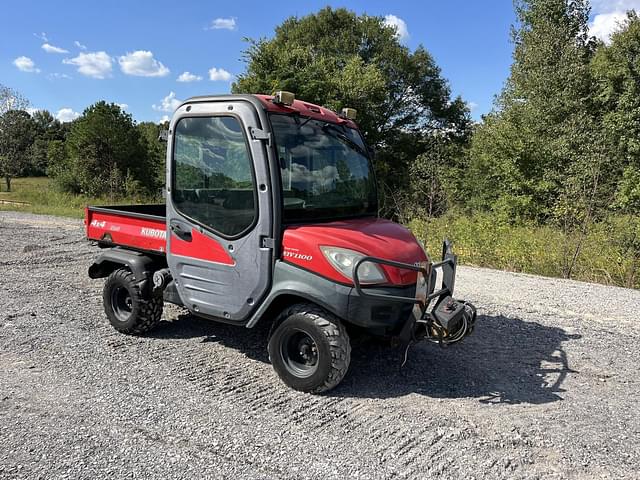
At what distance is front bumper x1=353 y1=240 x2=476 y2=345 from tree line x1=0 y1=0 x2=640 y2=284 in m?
5.55

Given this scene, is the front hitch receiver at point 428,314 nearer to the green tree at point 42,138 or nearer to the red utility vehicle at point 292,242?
the red utility vehicle at point 292,242

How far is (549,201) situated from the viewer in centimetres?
1805

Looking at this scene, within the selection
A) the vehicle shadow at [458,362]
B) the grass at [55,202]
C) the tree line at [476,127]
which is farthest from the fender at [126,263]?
the grass at [55,202]

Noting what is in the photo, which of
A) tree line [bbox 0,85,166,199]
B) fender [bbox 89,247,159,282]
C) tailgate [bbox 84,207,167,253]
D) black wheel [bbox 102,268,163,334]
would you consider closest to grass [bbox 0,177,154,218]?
tree line [bbox 0,85,166,199]

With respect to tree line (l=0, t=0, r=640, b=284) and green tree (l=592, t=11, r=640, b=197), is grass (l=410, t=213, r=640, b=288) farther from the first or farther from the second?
green tree (l=592, t=11, r=640, b=197)

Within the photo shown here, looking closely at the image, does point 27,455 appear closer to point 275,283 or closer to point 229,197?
point 275,283

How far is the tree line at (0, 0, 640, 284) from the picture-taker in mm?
13688

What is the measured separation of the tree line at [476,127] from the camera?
1369 centimetres

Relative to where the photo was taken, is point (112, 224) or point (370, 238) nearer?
point (370, 238)

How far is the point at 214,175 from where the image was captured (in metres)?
4.17

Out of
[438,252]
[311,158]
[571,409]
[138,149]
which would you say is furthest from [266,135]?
[138,149]

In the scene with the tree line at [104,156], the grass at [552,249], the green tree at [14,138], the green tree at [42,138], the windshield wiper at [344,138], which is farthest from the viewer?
the green tree at [42,138]

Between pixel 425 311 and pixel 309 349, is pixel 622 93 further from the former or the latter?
pixel 309 349

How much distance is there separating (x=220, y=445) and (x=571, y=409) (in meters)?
2.55
